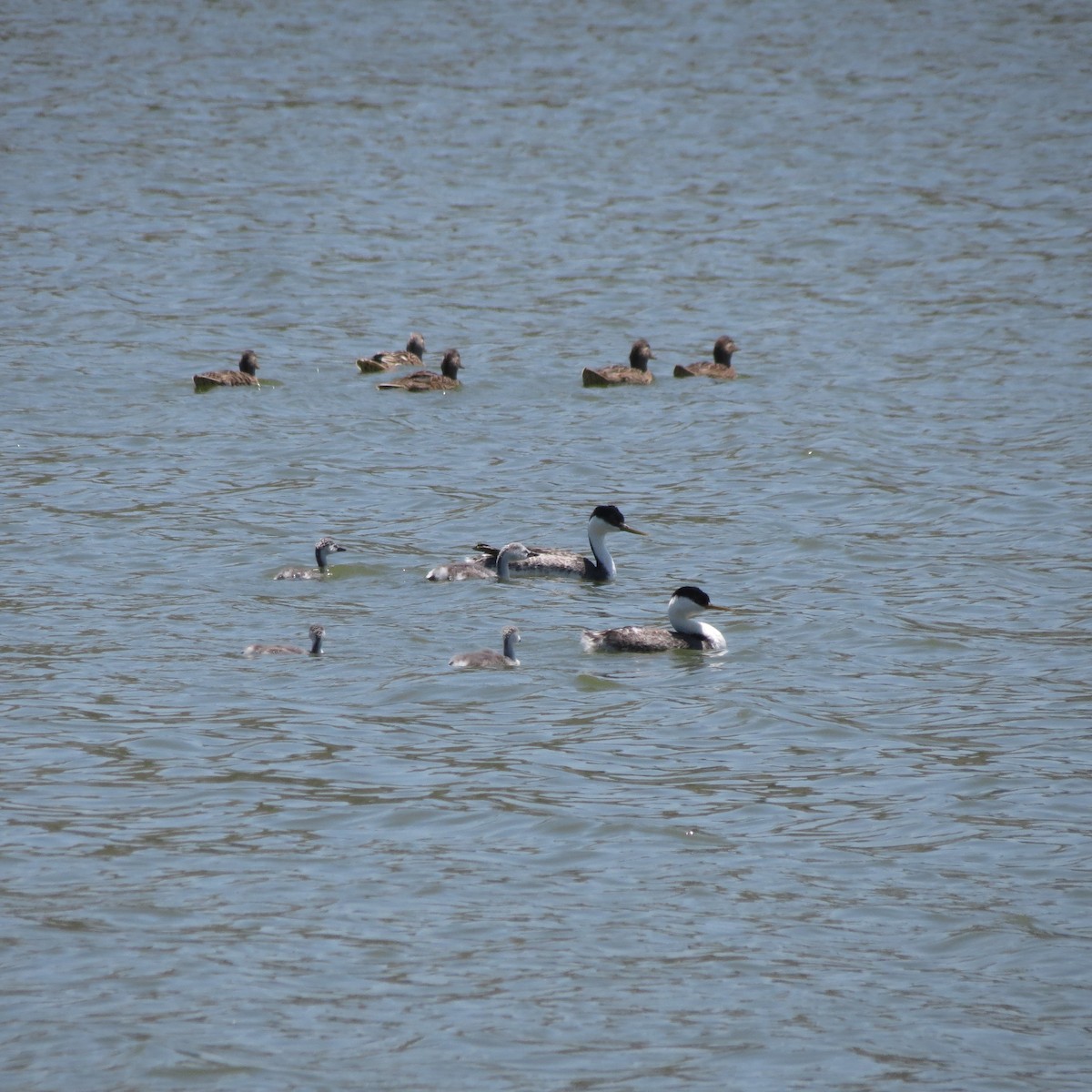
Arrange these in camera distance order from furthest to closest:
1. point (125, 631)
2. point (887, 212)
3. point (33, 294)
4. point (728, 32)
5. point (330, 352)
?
point (728, 32) → point (887, 212) → point (33, 294) → point (330, 352) → point (125, 631)

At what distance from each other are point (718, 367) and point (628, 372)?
48.4 inches

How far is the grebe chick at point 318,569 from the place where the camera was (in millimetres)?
15641

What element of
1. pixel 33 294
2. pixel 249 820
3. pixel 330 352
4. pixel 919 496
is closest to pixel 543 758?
pixel 249 820

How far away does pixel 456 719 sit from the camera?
12.3 meters

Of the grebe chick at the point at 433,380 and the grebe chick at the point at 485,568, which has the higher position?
the grebe chick at the point at 433,380

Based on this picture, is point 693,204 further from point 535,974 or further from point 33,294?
point 535,974

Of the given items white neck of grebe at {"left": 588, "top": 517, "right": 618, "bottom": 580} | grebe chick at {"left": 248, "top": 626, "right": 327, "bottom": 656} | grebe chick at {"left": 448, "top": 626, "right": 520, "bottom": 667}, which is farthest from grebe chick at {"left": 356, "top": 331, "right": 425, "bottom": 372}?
grebe chick at {"left": 448, "top": 626, "right": 520, "bottom": 667}

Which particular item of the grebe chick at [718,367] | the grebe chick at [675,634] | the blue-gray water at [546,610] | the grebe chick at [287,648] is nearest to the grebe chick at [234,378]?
the blue-gray water at [546,610]

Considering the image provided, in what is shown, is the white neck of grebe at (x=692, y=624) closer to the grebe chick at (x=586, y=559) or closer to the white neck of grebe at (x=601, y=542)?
the grebe chick at (x=586, y=559)

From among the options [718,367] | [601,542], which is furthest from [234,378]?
[601,542]

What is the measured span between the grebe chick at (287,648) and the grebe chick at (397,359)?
10121 millimetres

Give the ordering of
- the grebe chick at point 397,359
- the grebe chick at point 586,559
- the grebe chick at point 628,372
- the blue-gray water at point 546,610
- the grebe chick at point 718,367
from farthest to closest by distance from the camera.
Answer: the grebe chick at point 718,367
the grebe chick at point 397,359
the grebe chick at point 628,372
the grebe chick at point 586,559
the blue-gray water at point 546,610

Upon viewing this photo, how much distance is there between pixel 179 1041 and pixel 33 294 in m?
20.5

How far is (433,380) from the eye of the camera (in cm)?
2275
